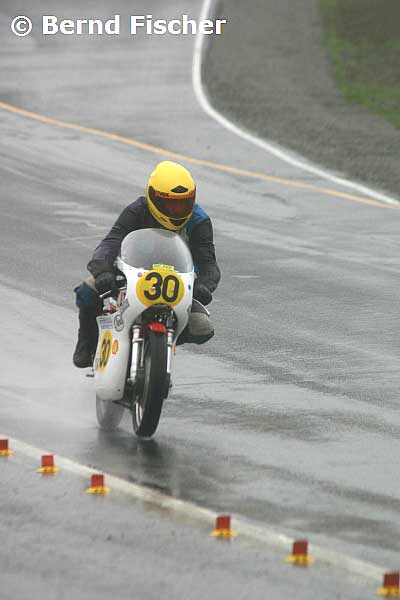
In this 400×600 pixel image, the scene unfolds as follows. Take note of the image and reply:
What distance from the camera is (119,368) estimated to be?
947 cm

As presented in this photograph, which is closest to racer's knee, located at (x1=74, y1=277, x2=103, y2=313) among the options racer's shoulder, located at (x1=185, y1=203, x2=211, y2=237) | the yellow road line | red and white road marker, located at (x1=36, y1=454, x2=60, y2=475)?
racer's shoulder, located at (x1=185, y1=203, x2=211, y2=237)

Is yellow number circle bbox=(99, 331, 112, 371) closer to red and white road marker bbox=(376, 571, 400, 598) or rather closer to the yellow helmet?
the yellow helmet

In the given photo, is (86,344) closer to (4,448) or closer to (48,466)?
(4,448)

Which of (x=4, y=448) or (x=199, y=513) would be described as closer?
(x=199, y=513)

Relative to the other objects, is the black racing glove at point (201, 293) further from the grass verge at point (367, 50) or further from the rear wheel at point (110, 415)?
the grass verge at point (367, 50)

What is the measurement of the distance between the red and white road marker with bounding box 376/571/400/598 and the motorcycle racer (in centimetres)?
331

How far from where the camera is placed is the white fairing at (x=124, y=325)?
9.40 m

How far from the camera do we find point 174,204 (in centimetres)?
973

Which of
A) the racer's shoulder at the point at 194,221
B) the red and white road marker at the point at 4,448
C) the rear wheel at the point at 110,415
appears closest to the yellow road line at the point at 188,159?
the racer's shoulder at the point at 194,221

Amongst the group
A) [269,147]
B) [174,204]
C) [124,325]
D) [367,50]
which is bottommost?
[124,325]

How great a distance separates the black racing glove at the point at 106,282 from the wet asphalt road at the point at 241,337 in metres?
0.93

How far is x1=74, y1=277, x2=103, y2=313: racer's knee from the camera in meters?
9.84

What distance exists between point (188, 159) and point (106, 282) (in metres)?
13.0

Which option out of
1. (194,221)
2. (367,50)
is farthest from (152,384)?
(367,50)
